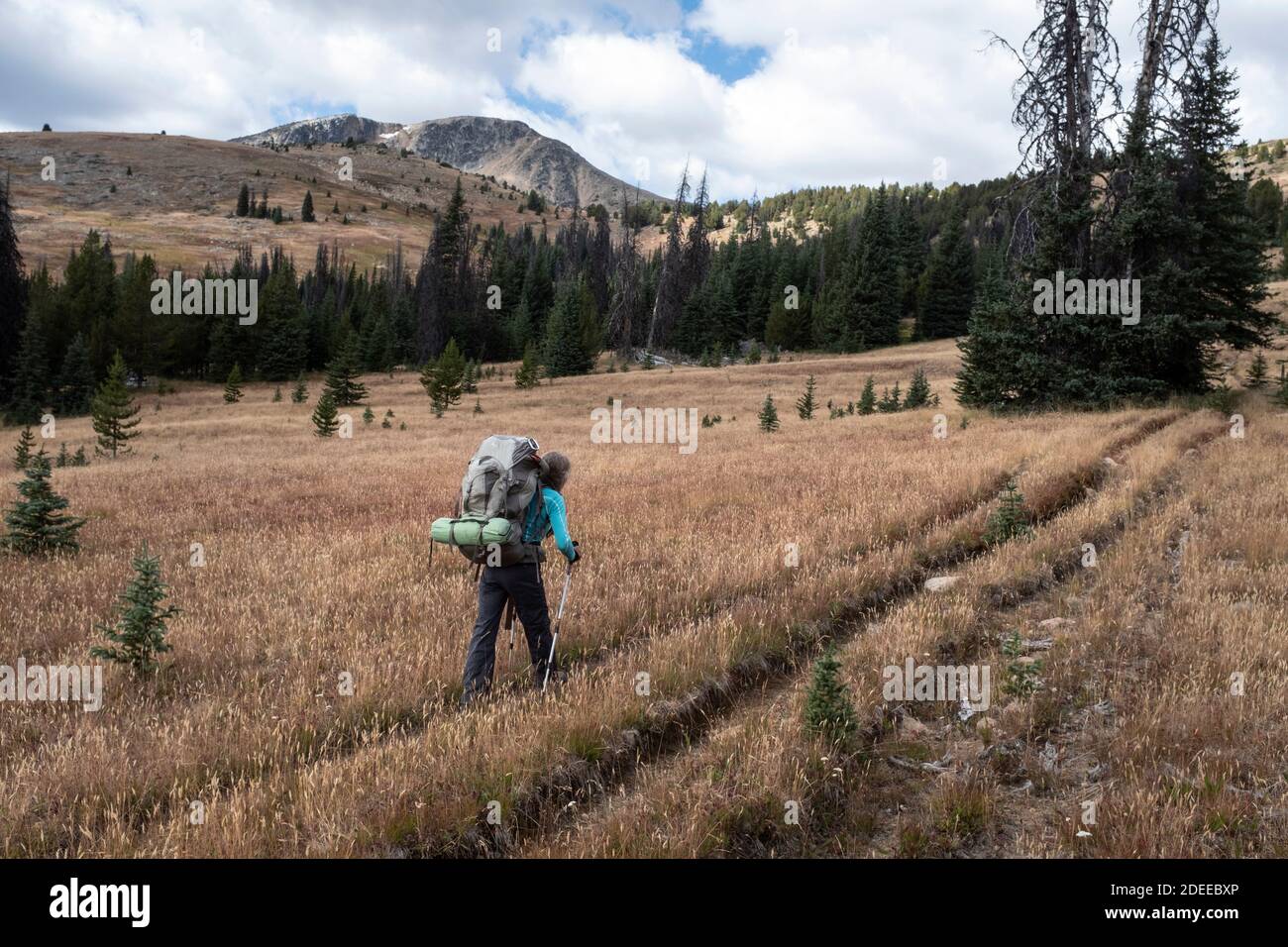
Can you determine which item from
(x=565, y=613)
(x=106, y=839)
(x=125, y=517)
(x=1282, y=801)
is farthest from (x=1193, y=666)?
(x=125, y=517)

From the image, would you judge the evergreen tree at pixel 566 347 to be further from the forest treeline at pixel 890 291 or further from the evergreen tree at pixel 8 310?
the evergreen tree at pixel 8 310

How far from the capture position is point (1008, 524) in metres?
9.57

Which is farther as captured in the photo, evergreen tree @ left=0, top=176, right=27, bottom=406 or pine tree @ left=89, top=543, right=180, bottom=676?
evergreen tree @ left=0, top=176, right=27, bottom=406

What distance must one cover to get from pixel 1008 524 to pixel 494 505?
7468 mm

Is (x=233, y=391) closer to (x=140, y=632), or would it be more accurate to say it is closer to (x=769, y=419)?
(x=769, y=419)


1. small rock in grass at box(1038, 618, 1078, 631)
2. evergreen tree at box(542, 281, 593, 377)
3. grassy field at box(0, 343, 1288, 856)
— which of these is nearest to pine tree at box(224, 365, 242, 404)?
evergreen tree at box(542, 281, 593, 377)

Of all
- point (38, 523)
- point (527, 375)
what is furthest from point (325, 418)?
point (38, 523)

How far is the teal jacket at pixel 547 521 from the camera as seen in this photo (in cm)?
559

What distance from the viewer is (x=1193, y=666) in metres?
5.35

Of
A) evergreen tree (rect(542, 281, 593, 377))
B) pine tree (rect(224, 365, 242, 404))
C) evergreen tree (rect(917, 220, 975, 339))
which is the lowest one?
pine tree (rect(224, 365, 242, 404))

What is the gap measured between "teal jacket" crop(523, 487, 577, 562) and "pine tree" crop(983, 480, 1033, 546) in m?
6.55

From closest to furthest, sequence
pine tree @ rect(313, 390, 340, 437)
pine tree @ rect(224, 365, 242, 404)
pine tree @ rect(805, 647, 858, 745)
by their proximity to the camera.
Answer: pine tree @ rect(805, 647, 858, 745), pine tree @ rect(313, 390, 340, 437), pine tree @ rect(224, 365, 242, 404)

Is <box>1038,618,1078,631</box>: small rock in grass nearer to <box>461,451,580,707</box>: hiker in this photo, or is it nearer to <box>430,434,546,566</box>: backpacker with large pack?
<box>461,451,580,707</box>: hiker

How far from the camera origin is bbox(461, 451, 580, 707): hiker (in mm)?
5582
